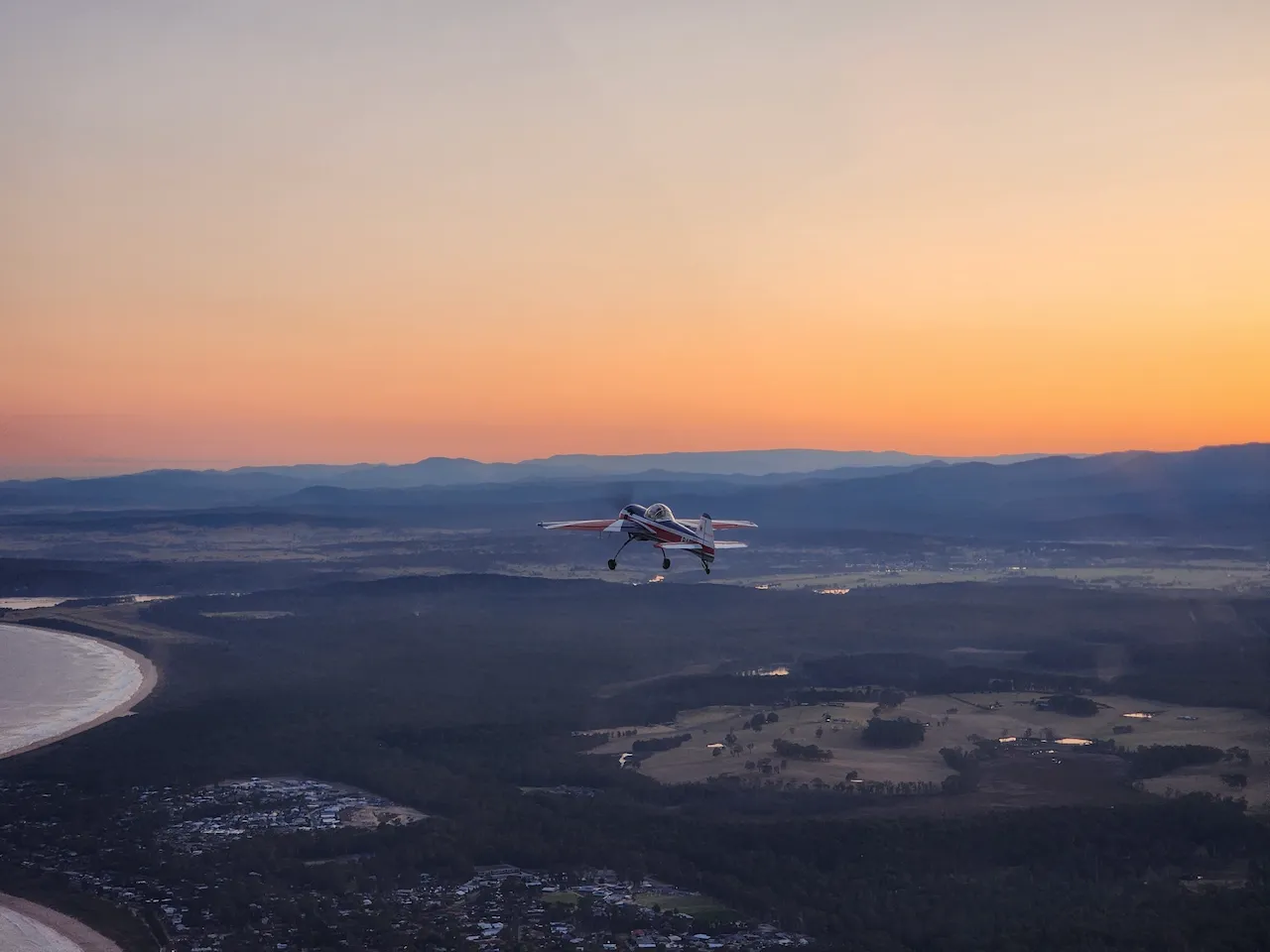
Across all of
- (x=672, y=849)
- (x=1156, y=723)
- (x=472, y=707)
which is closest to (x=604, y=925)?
(x=672, y=849)

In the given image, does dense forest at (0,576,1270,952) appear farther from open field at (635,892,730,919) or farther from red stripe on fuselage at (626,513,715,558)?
red stripe on fuselage at (626,513,715,558)

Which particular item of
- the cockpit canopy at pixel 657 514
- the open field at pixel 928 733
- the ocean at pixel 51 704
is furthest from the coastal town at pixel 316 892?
the ocean at pixel 51 704

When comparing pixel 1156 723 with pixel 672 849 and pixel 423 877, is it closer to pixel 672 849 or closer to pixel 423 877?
pixel 672 849

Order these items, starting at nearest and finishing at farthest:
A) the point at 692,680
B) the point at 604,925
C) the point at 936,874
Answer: the point at 604,925
the point at 936,874
the point at 692,680

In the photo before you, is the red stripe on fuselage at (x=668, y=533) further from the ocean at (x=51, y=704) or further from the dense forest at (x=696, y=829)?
the ocean at (x=51, y=704)

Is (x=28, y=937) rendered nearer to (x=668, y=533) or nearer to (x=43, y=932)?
(x=43, y=932)

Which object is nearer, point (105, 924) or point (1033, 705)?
point (105, 924)
